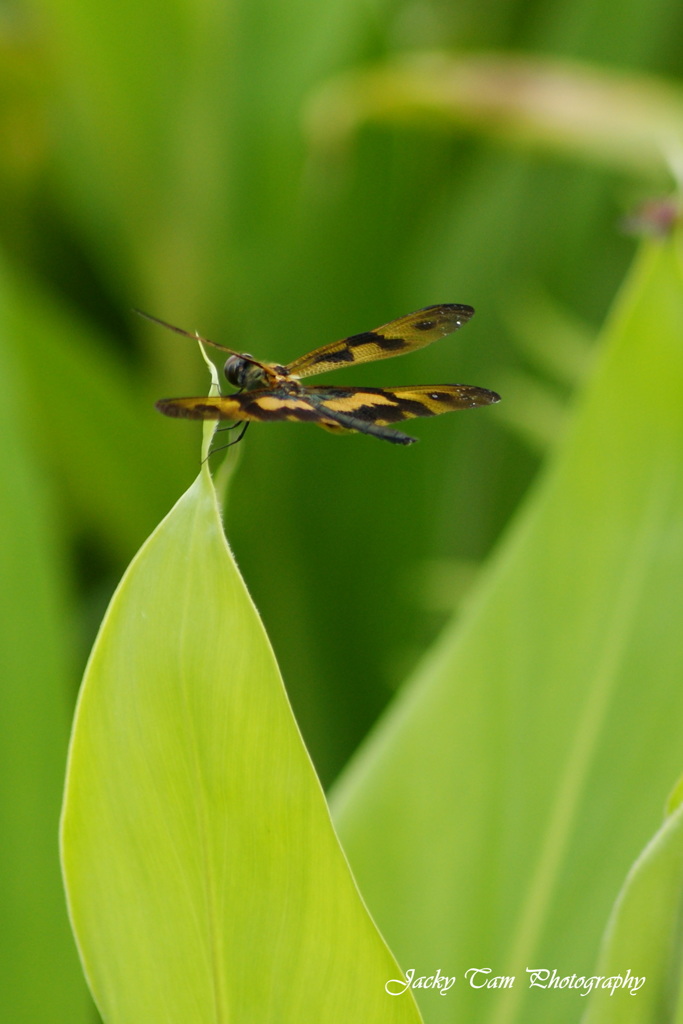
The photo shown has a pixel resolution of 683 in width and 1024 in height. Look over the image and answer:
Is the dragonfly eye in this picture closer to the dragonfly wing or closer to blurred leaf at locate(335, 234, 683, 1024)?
the dragonfly wing

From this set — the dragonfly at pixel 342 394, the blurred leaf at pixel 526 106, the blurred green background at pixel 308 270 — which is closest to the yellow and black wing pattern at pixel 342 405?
the dragonfly at pixel 342 394

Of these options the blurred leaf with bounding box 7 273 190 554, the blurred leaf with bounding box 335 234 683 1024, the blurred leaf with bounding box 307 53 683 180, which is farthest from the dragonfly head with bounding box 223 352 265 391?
the blurred leaf with bounding box 7 273 190 554

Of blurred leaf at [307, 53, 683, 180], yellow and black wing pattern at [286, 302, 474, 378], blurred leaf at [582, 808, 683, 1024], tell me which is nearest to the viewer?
blurred leaf at [582, 808, 683, 1024]

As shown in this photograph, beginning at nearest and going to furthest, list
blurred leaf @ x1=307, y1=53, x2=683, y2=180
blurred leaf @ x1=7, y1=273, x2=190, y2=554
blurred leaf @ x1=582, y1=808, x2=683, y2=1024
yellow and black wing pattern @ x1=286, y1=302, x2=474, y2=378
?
blurred leaf @ x1=582, y1=808, x2=683, y2=1024, yellow and black wing pattern @ x1=286, y1=302, x2=474, y2=378, blurred leaf @ x1=307, y1=53, x2=683, y2=180, blurred leaf @ x1=7, y1=273, x2=190, y2=554

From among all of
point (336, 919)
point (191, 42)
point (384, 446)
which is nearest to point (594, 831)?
point (336, 919)

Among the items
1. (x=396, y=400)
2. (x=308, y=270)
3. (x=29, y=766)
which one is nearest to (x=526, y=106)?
(x=308, y=270)

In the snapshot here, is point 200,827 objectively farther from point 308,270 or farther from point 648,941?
point 308,270

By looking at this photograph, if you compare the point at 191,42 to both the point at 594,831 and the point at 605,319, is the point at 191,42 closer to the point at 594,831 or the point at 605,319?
the point at 605,319
